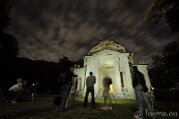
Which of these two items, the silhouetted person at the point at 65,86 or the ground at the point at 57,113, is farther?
the silhouetted person at the point at 65,86

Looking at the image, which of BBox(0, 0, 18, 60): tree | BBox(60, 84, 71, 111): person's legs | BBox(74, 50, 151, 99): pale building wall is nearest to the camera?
BBox(60, 84, 71, 111): person's legs

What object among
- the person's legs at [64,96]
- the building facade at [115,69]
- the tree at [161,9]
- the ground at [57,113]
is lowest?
the ground at [57,113]

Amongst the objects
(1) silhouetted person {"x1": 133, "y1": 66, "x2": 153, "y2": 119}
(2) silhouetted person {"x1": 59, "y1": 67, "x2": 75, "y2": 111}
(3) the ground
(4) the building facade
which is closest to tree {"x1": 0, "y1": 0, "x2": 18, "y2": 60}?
(4) the building facade

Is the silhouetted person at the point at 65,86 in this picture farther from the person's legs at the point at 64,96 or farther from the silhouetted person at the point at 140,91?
the silhouetted person at the point at 140,91

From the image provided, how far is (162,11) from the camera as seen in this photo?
11.4 m

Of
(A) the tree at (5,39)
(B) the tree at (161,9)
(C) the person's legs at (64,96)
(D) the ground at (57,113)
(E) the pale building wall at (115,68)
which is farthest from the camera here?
(E) the pale building wall at (115,68)

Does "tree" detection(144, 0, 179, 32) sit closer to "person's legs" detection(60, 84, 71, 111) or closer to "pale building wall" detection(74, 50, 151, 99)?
"person's legs" detection(60, 84, 71, 111)

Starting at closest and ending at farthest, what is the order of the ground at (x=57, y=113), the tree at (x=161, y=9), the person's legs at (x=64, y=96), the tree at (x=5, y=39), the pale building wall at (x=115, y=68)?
1. the ground at (x=57, y=113)
2. the person's legs at (x=64, y=96)
3. the tree at (x=161, y=9)
4. the tree at (x=5, y=39)
5. the pale building wall at (x=115, y=68)

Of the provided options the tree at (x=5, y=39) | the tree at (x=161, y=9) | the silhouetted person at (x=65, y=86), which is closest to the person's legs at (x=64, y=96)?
the silhouetted person at (x=65, y=86)

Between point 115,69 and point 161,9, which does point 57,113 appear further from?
point 115,69

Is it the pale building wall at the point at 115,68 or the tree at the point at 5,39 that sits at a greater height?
the tree at the point at 5,39

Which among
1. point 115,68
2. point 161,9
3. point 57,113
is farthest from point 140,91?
point 115,68

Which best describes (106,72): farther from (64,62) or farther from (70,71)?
(64,62)

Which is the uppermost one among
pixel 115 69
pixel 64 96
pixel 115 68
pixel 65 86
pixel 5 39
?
pixel 5 39
